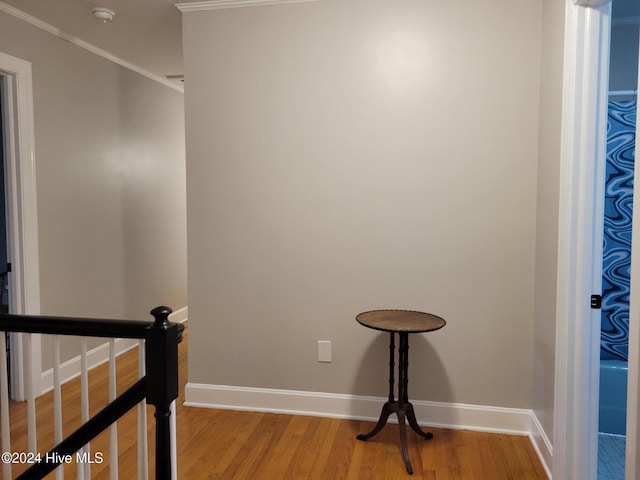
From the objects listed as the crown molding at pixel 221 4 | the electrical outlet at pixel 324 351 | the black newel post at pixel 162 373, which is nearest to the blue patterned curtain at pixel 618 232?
the electrical outlet at pixel 324 351

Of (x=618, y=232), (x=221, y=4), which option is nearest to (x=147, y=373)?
(x=221, y=4)

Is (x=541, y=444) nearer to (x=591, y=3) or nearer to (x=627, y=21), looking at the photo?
(x=591, y=3)

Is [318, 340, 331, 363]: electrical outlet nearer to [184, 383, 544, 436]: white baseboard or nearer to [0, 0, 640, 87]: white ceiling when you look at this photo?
[184, 383, 544, 436]: white baseboard

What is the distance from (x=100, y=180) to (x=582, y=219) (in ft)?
11.1

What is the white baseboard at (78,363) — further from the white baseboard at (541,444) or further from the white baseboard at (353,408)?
the white baseboard at (541,444)

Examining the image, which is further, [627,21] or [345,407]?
[627,21]

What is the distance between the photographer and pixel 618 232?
306cm

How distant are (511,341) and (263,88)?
2024mm

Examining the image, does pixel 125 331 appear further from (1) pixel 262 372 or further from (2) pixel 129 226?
(2) pixel 129 226

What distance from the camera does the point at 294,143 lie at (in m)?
2.92

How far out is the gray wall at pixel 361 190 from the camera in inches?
106

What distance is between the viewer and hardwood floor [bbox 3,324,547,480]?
2.35 m

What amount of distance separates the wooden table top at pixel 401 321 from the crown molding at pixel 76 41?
9.05 feet

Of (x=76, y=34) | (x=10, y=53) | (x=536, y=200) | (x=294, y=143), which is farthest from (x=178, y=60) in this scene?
(x=536, y=200)
